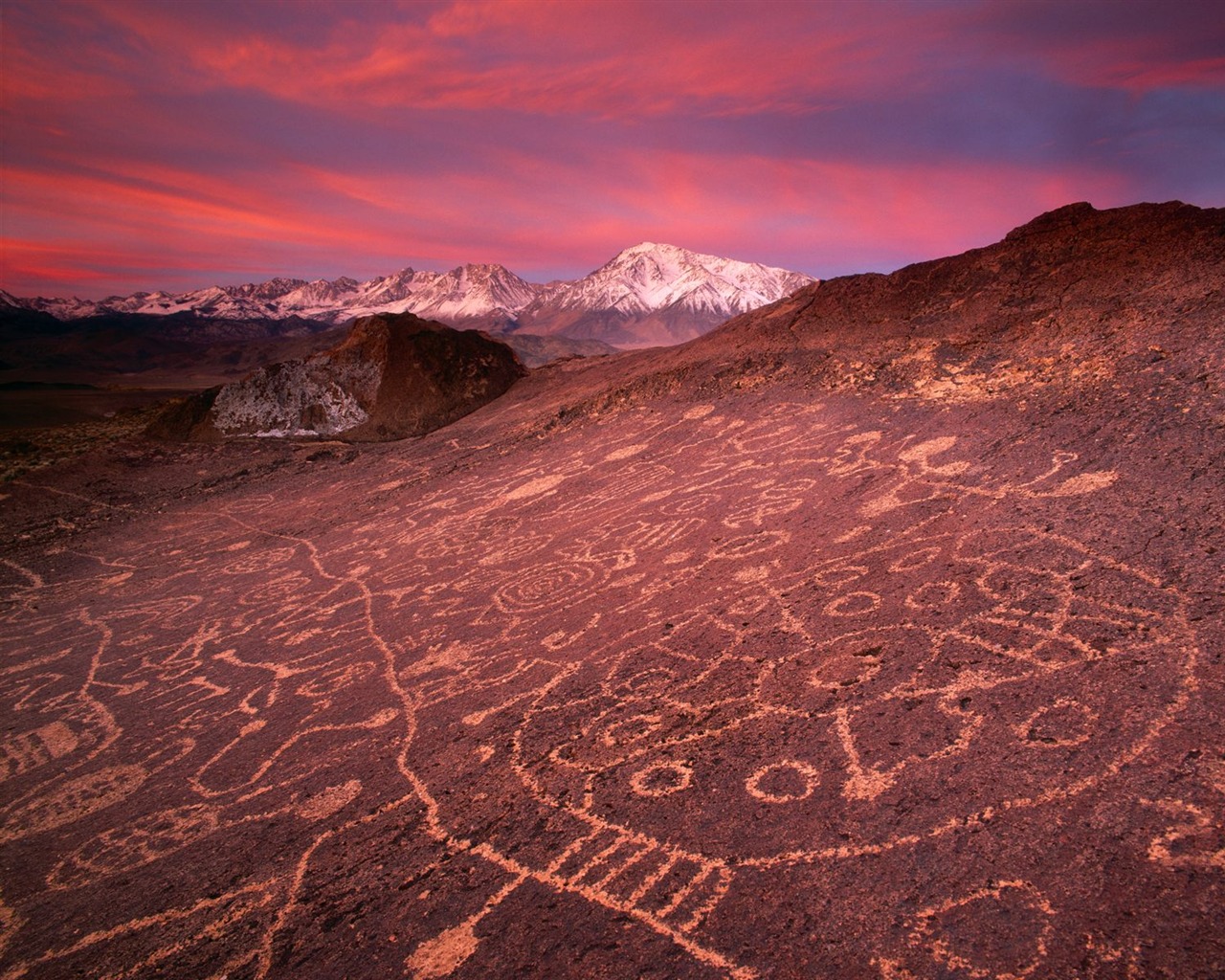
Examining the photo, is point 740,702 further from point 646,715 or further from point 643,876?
point 643,876

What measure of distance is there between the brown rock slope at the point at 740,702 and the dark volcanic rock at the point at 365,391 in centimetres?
860

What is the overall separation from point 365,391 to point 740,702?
17361 mm

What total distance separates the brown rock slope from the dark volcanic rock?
8.60 metres

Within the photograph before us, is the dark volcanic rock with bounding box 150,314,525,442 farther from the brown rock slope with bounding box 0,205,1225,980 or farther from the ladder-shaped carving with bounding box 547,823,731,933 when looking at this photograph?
the ladder-shaped carving with bounding box 547,823,731,933

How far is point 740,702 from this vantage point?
14.3 feet

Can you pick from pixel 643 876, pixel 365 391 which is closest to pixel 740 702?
pixel 643 876

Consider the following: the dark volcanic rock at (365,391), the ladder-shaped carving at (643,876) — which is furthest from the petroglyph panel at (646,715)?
the dark volcanic rock at (365,391)

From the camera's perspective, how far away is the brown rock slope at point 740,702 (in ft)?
9.35

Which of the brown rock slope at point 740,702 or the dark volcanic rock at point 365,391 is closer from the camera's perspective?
the brown rock slope at point 740,702

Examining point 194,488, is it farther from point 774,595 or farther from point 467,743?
point 774,595

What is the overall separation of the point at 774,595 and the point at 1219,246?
7.92 m

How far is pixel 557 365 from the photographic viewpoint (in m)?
20.4

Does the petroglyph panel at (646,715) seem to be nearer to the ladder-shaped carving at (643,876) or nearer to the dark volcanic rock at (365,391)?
the ladder-shaped carving at (643,876)

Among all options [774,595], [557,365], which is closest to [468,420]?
[557,365]
